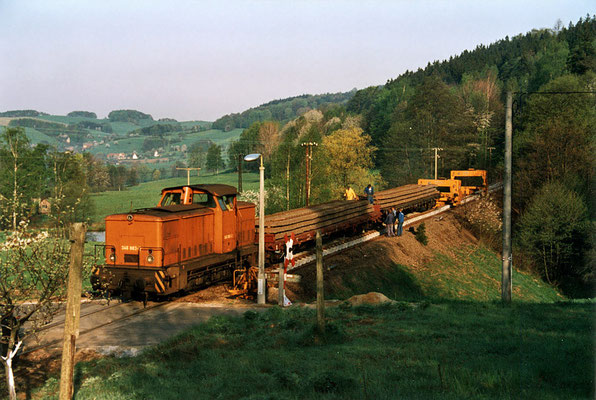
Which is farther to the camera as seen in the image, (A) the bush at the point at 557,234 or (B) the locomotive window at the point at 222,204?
(A) the bush at the point at 557,234

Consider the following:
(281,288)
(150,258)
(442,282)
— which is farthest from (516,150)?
(150,258)

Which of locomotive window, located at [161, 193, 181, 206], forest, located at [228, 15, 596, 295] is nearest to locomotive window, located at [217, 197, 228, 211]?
locomotive window, located at [161, 193, 181, 206]

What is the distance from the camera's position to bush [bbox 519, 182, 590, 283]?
4228 centimetres

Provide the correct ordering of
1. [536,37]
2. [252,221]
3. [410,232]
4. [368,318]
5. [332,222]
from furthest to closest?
[536,37] → [410,232] → [332,222] → [252,221] → [368,318]

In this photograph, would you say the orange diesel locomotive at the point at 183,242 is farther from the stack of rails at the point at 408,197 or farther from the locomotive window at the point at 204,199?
the stack of rails at the point at 408,197

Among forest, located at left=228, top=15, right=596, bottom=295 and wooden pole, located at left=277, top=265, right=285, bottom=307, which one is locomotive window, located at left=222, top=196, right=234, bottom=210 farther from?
forest, located at left=228, top=15, right=596, bottom=295

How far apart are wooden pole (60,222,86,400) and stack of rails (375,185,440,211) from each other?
99.2 feet

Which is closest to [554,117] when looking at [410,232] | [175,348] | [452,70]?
[410,232]

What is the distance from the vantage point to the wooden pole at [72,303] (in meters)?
8.00

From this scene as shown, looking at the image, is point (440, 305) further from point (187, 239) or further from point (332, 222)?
point (332, 222)

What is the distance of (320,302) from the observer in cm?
1206

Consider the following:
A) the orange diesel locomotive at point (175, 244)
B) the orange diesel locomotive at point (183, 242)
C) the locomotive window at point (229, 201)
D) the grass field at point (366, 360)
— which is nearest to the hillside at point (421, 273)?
the orange diesel locomotive at point (183, 242)

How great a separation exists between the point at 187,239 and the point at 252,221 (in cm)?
486

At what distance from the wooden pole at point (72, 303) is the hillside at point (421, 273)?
523 inches
